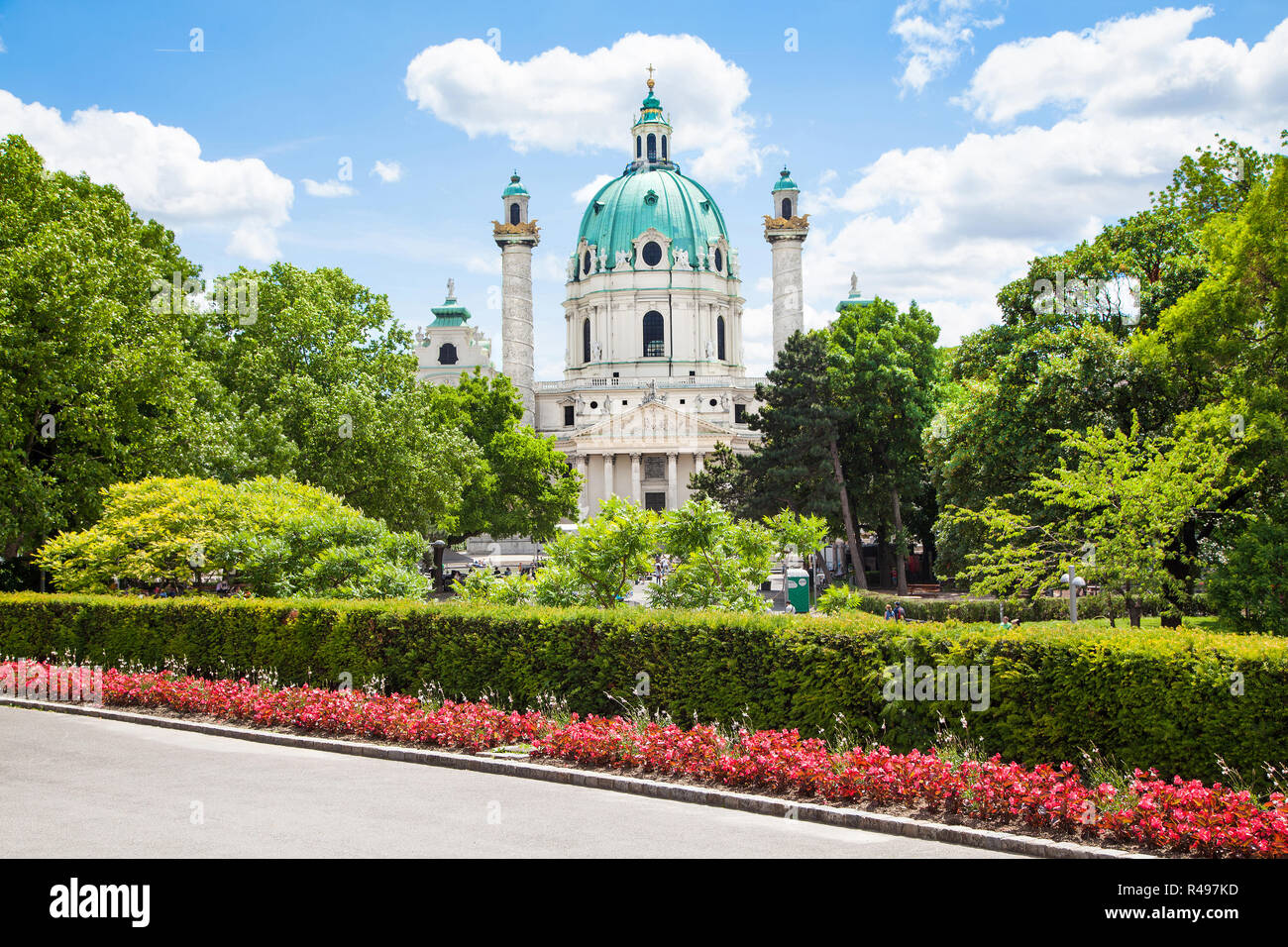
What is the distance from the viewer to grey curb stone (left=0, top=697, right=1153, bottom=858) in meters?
10.8

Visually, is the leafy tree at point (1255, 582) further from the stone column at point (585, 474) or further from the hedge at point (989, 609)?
the stone column at point (585, 474)

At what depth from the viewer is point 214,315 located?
135 feet

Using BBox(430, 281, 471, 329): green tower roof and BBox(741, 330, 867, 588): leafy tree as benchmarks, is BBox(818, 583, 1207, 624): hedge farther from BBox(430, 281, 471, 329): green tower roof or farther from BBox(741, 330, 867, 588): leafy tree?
BBox(430, 281, 471, 329): green tower roof

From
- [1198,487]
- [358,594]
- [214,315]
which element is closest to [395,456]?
[214,315]

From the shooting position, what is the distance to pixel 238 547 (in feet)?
76.1

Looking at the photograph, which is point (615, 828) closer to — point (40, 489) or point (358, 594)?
point (358, 594)

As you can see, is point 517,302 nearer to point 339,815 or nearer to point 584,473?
point 584,473

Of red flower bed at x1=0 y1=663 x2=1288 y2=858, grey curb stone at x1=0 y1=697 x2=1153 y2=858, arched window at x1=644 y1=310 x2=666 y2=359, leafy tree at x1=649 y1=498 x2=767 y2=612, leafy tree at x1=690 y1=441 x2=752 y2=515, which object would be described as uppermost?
arched window at x1=644 y1=310 x2=666 y2=359

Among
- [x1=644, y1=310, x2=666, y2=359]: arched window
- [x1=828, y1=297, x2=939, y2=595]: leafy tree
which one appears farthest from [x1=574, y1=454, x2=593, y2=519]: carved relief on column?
[x1=828, y1=297, x2=939, y2=595]: leafy tree

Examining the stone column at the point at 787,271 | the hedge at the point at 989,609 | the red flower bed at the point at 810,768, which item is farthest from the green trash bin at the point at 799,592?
the stone column at the point at 787,271

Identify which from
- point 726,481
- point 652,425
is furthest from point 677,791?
point 652,425

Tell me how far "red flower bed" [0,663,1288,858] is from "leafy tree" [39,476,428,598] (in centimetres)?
365

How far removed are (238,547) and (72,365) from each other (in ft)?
28.4

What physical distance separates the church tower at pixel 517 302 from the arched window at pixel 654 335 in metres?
12.8
